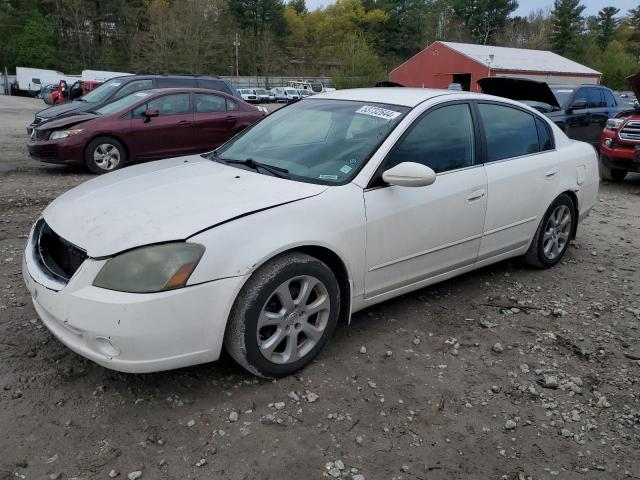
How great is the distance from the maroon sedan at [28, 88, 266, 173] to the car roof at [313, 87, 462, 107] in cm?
551

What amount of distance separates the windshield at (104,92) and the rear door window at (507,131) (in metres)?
9.30

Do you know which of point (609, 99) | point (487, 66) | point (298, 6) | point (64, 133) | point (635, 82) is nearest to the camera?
point (64, 133)

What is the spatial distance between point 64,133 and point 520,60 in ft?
119

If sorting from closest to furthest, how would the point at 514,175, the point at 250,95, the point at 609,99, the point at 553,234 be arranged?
the point at 514,175 < the point at 553,234 < the point at 609,99 < the point at 250,95

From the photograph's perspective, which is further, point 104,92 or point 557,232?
point 104,92

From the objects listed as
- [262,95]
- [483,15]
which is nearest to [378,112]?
[262,95]

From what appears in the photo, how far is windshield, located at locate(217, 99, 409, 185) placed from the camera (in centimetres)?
336

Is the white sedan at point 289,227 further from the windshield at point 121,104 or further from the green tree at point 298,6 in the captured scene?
the green tree at point 298,6

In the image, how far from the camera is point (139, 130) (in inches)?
352

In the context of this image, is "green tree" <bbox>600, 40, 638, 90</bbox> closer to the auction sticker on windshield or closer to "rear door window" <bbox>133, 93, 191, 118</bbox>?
"rear door window" <bbox>133, 93, 191, 118</bbox>

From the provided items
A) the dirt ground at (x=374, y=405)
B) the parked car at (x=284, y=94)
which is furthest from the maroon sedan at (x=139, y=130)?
the parked car at (x=284, y=94)

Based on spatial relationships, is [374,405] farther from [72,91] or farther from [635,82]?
[72,91]

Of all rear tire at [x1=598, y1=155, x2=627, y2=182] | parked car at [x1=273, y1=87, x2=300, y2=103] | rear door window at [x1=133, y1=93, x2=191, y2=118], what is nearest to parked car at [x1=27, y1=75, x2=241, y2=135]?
rear door window at [x1=133, y1=93, x2=191, y2=118]

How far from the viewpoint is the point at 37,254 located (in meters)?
3.04
